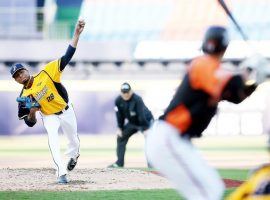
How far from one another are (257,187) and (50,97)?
5.91 metres

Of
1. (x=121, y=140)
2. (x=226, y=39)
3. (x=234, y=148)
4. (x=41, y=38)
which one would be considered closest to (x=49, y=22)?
(x=41, y=38)

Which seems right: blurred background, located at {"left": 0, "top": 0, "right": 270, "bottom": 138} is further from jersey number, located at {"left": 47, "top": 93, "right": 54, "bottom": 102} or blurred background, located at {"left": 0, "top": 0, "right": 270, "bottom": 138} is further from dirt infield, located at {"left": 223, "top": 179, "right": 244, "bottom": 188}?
jersey number, located at {"left": 47, "top": 93, "right": 54, "bottom": 102}

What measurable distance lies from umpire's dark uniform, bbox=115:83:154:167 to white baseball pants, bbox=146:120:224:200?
9.00 metres

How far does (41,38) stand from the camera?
110 ft

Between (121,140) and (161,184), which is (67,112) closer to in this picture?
(161,184)

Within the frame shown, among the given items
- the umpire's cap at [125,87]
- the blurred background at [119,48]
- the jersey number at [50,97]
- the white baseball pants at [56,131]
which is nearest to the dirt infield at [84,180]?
the white baseball pants at [56,131]

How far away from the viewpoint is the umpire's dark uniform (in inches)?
578

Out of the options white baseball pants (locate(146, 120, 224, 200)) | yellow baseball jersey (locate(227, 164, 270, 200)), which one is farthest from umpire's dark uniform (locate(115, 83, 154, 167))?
yellow baseball jersey (locate(227, 164, 270, 200))

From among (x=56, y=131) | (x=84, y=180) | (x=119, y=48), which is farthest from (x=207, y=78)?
(x=119, y=48)

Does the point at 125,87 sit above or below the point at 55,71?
below

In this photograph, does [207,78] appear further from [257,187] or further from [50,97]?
[50,97]

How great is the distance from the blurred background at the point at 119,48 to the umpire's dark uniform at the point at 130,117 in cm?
1284

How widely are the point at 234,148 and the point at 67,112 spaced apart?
42.8ft

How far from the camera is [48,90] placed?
10531mm
